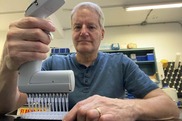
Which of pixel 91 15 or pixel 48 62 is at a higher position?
pixel 91 15

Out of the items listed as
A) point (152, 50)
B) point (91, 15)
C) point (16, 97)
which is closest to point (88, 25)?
point (91, 15)

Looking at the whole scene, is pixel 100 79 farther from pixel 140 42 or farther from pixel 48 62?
pixel 140 42

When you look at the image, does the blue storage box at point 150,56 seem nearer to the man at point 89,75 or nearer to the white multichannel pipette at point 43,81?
the man at point 89,75

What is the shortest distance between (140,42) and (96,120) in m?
3.86

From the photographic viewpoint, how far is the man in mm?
446

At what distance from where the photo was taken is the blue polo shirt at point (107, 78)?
101 centimetres

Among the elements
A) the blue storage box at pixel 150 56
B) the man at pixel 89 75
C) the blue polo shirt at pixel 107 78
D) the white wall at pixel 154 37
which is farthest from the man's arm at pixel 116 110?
the white wall at pixel 154 37

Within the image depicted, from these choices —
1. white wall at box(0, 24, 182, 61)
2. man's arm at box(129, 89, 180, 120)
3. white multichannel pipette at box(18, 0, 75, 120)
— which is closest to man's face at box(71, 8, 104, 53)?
man's arm at box(129, 89, 180, 120)

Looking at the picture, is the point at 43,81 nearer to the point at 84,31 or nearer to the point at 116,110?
the point at 116,110

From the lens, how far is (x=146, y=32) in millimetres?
4141

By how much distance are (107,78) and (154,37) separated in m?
3.30

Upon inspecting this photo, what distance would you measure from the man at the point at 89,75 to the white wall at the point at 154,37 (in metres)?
2.85

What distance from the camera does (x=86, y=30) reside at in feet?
3.90

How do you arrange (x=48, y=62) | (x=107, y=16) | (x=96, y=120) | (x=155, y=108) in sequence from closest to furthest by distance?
(x=96, y=120) → (x=155, y=108) → (x=48, y=62) → (x=107, y=16)
